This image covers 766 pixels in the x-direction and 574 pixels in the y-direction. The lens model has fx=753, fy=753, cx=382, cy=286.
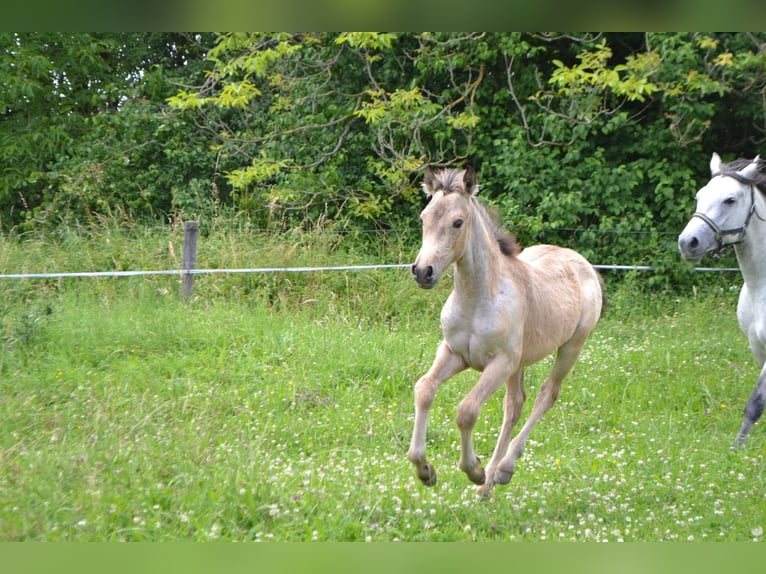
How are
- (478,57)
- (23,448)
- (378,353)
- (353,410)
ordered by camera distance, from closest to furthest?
(23,448) → (353,410) → (378,353) → (478,57)

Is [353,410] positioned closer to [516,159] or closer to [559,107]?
[516,159]

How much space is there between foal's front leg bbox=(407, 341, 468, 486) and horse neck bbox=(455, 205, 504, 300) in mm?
402

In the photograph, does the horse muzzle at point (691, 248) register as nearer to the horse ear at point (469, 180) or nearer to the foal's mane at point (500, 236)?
the foal's mane at point (500, 236)

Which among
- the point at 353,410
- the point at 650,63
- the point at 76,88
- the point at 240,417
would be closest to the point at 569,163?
the point at 650,63

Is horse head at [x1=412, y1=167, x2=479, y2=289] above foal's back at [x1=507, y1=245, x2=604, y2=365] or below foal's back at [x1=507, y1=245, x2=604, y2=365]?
above

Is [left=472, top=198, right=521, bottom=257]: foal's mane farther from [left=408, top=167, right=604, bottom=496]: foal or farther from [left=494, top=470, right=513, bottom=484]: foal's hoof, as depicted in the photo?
[left=494, top=470, right=513, bottom=484]: foal's hoof

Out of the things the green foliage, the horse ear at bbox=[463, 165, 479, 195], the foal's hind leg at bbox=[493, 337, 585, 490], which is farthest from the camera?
the green foliage

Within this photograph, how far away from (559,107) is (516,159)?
1318 mm

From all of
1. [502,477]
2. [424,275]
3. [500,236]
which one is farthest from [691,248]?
[424,275]

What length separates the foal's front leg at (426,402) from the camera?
171 inches

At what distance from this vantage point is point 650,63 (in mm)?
11242

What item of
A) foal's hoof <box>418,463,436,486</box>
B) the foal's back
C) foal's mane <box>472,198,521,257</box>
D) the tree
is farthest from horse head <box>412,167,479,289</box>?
the tree

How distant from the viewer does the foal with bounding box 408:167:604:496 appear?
4352mm

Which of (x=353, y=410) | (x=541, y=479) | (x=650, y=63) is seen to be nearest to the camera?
(x=541, y=479)
